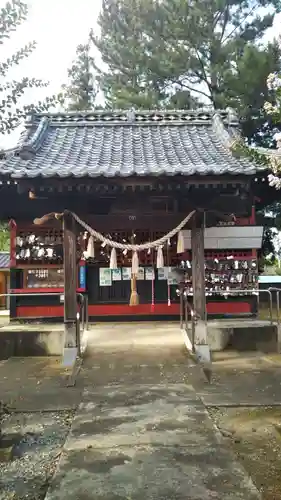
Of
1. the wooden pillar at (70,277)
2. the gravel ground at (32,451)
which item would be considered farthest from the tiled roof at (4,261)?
the gravel ground at (32,451)

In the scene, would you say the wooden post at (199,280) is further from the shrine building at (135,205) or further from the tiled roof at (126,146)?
the tiled roof at (126,146)

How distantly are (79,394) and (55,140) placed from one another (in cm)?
640

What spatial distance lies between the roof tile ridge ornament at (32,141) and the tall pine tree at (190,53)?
732cm

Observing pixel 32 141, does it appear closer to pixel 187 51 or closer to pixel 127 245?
pixel 127 245

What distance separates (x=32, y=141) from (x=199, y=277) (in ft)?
14.9

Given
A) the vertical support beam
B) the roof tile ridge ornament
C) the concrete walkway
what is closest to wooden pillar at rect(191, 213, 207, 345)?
the vertical support beam

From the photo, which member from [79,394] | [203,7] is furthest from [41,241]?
[203,7]

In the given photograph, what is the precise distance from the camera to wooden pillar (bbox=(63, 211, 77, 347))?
7.38 m

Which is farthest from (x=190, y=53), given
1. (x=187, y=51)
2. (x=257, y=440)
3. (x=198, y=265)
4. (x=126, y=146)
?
(x=257, y=440)

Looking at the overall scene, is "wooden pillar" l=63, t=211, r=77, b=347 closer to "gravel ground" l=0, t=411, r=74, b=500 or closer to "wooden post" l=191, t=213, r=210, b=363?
"wooden post" l=191, t=213, r=210, b=363

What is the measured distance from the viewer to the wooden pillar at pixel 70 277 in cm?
738

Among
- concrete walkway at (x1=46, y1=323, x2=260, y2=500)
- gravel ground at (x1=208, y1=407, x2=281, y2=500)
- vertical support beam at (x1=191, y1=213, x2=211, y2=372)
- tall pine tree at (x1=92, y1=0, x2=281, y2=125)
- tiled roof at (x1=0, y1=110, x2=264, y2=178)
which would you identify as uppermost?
tall pine tree at (x1=92, y1=0, x2=281, y2=125)

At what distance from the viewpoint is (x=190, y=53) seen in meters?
16.7

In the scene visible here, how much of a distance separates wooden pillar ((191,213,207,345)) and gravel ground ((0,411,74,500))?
3068 millimetres
